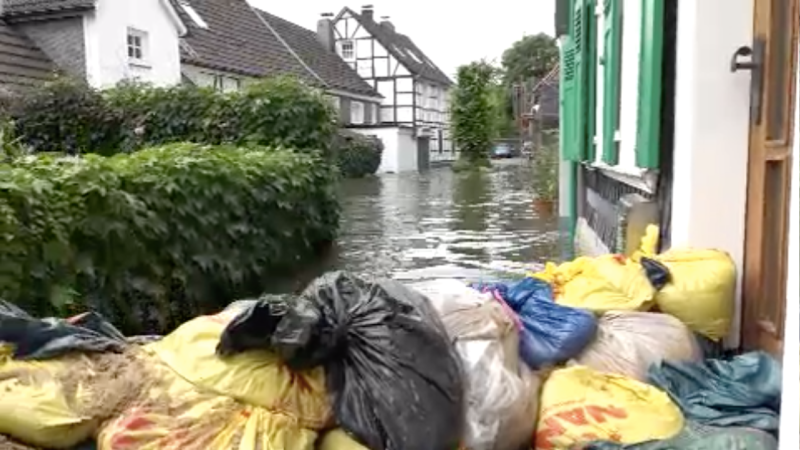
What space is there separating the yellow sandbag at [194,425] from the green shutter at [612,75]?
3625 mm

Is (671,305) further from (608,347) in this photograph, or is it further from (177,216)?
(177,216)

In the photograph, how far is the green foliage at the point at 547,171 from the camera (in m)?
12.3

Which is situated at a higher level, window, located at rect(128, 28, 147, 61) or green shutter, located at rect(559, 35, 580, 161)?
window, located at rect(128, 28, 147, 61)

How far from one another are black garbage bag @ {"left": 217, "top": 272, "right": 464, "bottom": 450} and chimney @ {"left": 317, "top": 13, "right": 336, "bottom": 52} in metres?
39.9

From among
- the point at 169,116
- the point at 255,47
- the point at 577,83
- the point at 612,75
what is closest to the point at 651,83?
the point at 612,75

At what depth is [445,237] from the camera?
31.9ft

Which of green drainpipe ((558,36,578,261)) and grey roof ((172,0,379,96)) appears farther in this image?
grey roof ((172,0,379,96))

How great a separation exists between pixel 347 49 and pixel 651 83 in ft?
137

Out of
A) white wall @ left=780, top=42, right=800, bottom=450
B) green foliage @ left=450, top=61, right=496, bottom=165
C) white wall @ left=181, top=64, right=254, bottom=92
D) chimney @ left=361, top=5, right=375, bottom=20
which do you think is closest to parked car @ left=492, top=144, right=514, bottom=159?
green foliage @ left=450, top=61, right=496, bottom=165

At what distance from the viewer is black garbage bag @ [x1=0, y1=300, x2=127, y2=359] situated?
2.56 m

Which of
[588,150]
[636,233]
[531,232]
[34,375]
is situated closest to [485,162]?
[531,232]

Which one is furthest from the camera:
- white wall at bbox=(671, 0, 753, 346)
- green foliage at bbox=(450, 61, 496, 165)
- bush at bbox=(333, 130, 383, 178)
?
green foliage at bbox=(450, 61, 496, 165)

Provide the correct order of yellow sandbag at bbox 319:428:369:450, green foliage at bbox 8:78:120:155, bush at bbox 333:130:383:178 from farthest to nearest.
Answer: bush at bbox 333:130:383:178 < green foliage at bbox 8:78:120:155 < yellow sandbag at bbox 319:428:369:450

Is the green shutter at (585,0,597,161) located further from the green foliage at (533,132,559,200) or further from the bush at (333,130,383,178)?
the bush at (333,130,383,178)
